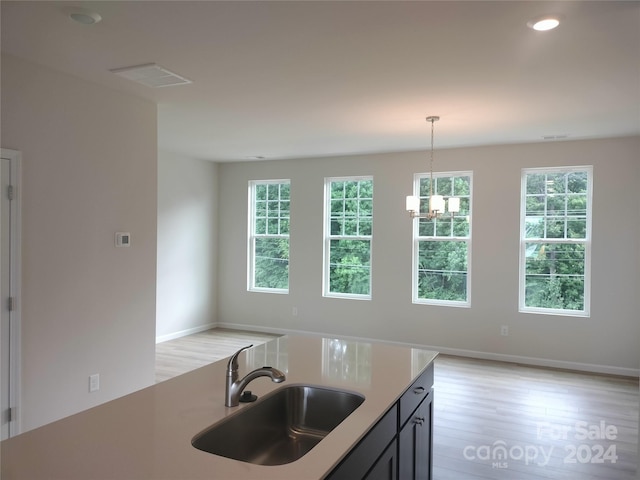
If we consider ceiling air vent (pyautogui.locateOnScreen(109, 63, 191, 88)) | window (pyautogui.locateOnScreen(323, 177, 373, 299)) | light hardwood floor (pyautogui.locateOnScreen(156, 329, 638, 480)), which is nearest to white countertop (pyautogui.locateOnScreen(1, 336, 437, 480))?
light hardwood floor (pyautogui.locateOnScreen(156, 329, 638, 480))

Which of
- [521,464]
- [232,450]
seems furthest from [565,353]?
[232,450]

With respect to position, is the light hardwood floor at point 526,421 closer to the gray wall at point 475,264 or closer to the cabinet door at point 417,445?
the gray wall at point 475,264

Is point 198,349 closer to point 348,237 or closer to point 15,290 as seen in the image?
point 348,237

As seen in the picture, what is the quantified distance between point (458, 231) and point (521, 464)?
328 cm

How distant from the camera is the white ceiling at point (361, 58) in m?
2.25

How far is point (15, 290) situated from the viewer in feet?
9.57

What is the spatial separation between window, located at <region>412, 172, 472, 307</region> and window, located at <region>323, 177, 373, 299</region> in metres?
0.72

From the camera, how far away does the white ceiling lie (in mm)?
2254

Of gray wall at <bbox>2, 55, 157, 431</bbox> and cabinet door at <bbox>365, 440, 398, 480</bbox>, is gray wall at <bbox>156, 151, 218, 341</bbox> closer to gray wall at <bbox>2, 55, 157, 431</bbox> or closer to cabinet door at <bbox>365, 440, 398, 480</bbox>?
gray wall at <bbox>2, 55, 157, 431</bbox>

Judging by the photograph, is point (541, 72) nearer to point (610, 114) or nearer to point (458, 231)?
point (610, 114)

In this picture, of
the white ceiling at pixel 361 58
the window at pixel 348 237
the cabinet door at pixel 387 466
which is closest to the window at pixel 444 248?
the window at pixel 348 237

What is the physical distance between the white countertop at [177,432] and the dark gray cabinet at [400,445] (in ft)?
0.17

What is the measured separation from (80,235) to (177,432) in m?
2.39

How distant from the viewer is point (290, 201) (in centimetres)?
688
